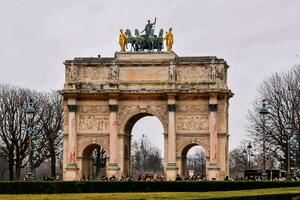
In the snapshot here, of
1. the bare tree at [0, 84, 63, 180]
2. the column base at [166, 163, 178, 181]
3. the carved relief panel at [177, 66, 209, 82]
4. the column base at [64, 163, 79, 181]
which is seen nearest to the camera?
the column base at [166, 163, 178, 181]

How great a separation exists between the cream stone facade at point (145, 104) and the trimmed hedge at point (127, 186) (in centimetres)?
1935

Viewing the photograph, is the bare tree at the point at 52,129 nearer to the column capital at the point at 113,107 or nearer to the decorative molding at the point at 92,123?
the decorative molding at the point at 92,123

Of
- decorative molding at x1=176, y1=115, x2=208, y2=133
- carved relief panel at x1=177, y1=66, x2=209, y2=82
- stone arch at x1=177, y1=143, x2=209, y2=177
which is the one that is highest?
carved relief panel at x1=177, y1=66, x2=209, y2=82

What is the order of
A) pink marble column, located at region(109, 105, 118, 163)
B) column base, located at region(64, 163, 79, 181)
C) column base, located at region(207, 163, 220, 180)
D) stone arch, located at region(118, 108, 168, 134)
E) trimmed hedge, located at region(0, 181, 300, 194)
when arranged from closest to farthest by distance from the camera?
trimmed hedge, located at region(0, 181, 300, 194) → column base, located at region(207, 163, 220, 180) → column base, located at region(64, 163, 79, 181) → pink marble column, located at region(109, 105, 118, 163) → stone arch, located at region(118, 108, 168, 134)

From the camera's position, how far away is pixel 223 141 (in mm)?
68562

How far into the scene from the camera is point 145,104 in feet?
228

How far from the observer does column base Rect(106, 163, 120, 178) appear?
68.2 m

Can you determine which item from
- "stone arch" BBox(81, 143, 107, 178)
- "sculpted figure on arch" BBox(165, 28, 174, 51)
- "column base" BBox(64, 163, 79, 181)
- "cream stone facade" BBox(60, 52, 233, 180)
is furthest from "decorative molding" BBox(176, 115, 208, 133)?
"column base" BBox(64, 163, 79, 181)

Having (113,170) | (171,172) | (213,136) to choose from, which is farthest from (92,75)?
(213,136)

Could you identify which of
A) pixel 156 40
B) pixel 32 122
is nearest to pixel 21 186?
pixel 156 40

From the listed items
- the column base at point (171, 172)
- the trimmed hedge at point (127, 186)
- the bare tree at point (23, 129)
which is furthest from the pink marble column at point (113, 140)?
the trimmed hedge at point (127, 186)

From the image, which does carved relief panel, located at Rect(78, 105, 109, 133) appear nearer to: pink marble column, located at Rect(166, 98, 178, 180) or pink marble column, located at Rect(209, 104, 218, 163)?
pink marble column, located at Rect(166, 98, 178, 180)

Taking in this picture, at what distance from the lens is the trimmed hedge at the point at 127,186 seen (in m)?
46.8

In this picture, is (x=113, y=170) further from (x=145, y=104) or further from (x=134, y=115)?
(x=145, y=104)
